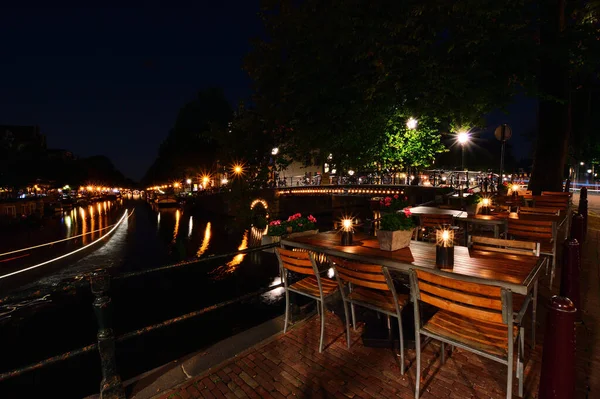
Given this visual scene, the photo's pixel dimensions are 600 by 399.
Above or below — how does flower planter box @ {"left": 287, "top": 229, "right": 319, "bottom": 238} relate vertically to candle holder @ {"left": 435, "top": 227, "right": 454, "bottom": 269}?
below

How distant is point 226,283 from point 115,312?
4949mm

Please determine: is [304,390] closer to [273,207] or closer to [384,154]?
[384,154]

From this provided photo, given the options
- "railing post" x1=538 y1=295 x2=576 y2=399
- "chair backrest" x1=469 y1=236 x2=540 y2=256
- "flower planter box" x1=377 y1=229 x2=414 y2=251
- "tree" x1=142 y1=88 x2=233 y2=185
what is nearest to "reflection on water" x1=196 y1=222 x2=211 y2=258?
"tree" x1=142 y1=88 x2=233 y2=185

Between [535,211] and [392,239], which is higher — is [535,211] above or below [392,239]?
below

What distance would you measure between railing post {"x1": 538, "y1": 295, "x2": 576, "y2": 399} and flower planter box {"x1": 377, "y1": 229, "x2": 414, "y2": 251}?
78.1 inches

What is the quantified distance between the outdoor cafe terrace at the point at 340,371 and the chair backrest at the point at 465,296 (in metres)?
0.83

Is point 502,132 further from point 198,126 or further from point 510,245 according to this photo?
point 198,126

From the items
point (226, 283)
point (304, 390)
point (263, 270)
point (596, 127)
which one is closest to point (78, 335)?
point (226, 283)

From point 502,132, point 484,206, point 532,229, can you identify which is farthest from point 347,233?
point 502,132

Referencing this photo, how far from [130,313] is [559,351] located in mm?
13390

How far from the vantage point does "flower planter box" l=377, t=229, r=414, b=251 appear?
154 inches

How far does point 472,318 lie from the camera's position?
270 cm

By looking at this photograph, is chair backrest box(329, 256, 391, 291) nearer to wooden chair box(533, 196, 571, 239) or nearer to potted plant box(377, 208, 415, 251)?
potted plant box(377, 208, 415, 251)

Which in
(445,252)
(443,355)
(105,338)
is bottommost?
(443,355)
